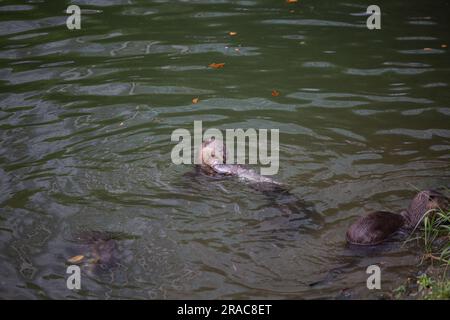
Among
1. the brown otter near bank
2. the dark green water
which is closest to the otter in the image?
the dark green water

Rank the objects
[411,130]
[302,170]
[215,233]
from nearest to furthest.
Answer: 1. [215,233]
2. [302,170]
3. [411,130]

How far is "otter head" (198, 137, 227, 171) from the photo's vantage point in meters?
7.84

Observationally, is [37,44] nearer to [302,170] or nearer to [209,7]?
[209,7]

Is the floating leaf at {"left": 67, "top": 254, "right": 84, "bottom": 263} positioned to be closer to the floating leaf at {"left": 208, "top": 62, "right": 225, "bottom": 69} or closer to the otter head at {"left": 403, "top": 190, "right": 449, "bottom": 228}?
the otter head at {"left": 403, "top": 190, "right": 449, "bottom": 228}

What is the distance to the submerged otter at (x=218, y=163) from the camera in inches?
296

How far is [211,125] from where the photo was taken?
9055mm

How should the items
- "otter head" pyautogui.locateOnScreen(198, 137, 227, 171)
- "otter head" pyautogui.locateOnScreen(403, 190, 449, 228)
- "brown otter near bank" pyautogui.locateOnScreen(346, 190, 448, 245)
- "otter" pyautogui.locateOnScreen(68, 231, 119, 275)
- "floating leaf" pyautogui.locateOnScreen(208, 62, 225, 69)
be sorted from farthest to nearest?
1. "floating leaf" pyautogui.locateOnScreen(208, 62, 225, 69)
2. "otter head" pyautogui.locateOnScreen(198, 137, 227, 171)
3. "otter head" pyautogui.locateOnScreen(403, 190, 449, 228)
4. "brown otter near bank" pyautogui.locateOnScreen(346, 190, 448, 245)
5. "otter" pyautogui.locateOnScreen(68, 231, 119, 275)

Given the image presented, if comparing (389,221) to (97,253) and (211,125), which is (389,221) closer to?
(97,253)

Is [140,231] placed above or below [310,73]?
below

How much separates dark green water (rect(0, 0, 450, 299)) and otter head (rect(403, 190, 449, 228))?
0.42 meters

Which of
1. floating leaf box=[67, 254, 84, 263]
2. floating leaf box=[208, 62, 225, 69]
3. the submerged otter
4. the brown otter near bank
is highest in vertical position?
floating leaf box=[208, 62, 225, 69]

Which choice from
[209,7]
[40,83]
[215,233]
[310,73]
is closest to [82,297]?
[215,233]
